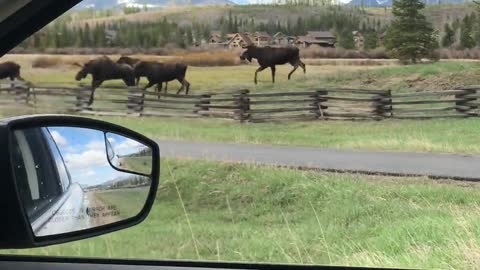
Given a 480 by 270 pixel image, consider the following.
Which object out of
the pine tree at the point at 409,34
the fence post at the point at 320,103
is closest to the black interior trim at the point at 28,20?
the fence post at the point at 320,103

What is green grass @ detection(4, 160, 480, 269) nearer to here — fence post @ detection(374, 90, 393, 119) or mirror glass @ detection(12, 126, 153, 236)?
fence post @ detection(374, 90, 393, 119)

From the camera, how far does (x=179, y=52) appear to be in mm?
2002

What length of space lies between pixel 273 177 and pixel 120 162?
51cm

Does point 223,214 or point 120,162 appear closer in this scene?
point 120,162

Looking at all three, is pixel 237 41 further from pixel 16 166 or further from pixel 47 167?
pixel 16 166

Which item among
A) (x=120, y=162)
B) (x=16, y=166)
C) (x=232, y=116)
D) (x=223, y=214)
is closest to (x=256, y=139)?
(x=232, y=116)

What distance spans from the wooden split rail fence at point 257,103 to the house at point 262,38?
149 mm

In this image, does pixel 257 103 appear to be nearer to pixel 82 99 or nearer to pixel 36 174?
pixel 82 99

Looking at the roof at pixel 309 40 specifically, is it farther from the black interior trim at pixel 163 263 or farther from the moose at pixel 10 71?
the moose at pixel 10 71

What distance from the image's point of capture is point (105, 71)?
2037 mm

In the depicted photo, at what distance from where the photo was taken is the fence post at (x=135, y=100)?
2047 mm

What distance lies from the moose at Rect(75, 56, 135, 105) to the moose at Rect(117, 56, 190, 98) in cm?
2

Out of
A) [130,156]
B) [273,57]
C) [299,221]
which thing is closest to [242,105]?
[273,57]

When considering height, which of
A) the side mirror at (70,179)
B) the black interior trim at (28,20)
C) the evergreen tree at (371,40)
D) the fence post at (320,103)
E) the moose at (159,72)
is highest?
the black interior trim at (28,20)
